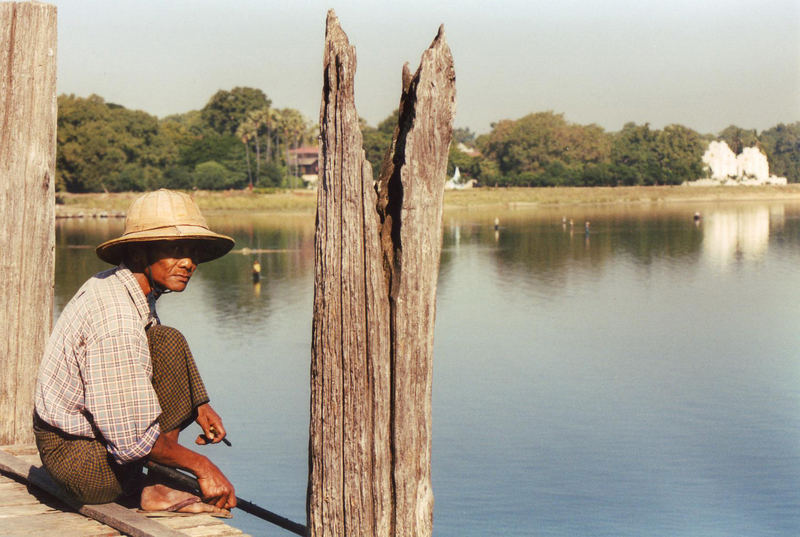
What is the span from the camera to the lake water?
13.5 meters

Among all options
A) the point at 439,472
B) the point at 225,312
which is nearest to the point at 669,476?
the point at 439,472

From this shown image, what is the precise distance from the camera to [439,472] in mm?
14523

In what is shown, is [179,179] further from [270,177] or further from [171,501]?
[171,501]

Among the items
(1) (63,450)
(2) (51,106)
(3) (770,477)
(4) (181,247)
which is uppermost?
(2) (51,106)

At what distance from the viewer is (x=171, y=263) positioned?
501 cm

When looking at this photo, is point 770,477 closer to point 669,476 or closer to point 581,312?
point 669,476

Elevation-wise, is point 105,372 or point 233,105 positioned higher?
point 233,105

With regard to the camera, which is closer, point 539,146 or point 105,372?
point 105,372

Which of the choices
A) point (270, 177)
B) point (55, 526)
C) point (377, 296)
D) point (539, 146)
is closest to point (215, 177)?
point (270, 177)

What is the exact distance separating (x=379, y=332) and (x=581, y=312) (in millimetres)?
25045

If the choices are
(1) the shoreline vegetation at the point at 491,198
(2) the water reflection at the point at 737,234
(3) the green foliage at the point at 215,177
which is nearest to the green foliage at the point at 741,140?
(1) the shoreline vegetation at the point at 491,198

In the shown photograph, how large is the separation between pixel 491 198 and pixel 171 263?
91.7 meters

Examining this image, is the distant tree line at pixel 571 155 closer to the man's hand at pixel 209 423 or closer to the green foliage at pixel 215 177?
the green foliage at pixel 215 177

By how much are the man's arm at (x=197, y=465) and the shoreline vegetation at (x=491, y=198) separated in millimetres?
69827
